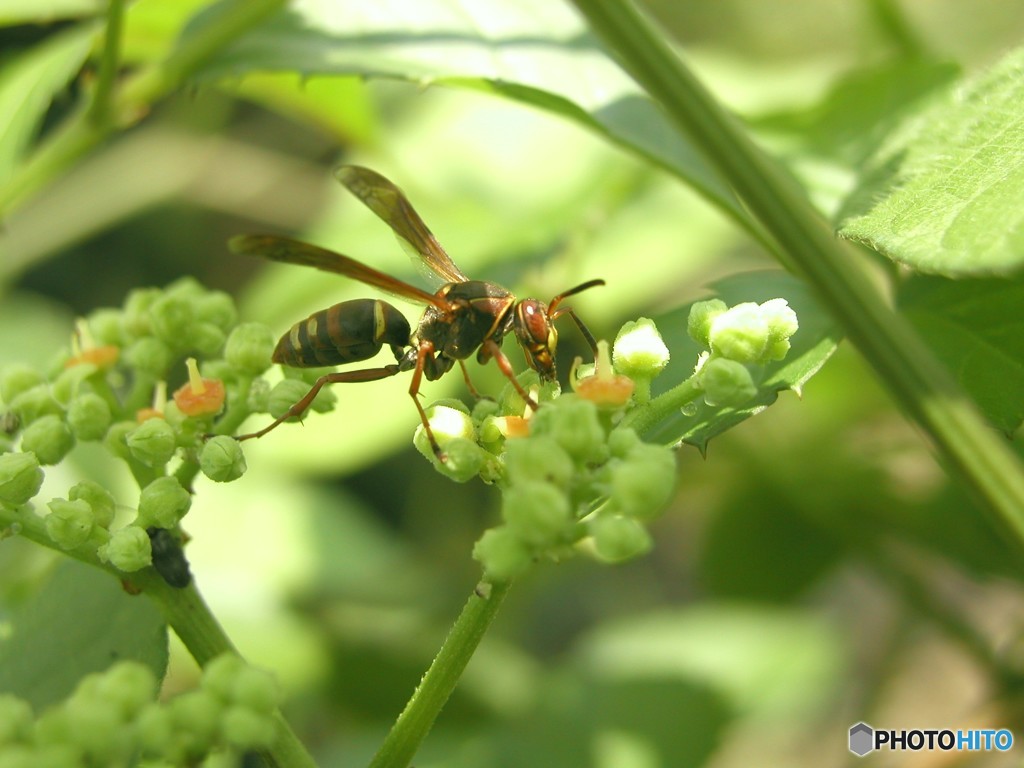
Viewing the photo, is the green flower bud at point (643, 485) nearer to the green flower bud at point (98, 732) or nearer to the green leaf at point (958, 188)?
the green leaf at point (958, 188)

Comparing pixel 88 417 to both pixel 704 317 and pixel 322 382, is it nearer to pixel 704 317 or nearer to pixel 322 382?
pixel 322 382

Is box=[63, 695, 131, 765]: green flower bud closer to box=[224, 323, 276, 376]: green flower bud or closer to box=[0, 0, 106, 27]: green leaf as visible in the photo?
box=[224, 323, 276, 376]: green flower bud

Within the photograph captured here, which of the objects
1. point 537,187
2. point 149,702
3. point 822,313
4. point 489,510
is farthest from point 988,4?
point 149,702

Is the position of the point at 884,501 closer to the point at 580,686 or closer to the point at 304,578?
the point at 580,686

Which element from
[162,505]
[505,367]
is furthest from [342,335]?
[162,505]

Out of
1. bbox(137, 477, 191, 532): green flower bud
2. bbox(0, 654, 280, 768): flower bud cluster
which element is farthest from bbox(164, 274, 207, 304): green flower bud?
bbox(0, 654, 280, 768): flower bud cluster
